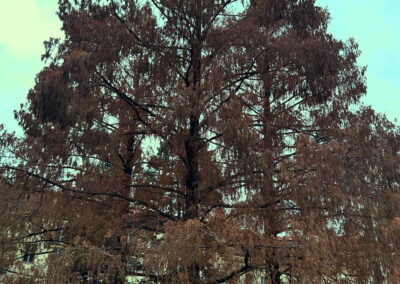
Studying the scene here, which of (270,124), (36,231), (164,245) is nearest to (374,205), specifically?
(270,124)

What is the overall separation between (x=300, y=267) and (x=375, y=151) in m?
2.03

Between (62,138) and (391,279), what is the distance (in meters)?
5.07

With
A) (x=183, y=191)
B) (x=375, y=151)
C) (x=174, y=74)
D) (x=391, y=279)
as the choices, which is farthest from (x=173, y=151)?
(x=391, y=279)

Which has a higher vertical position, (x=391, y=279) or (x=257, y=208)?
(x=257, y=208)

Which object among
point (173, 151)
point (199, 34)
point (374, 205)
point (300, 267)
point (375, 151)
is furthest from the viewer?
point (199, 34)

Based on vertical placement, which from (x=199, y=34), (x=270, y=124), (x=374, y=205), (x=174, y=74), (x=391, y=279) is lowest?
(x=391, y=279)

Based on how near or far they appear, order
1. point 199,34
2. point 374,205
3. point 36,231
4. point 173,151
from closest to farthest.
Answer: point 374,205 → point 173,151 → point 199,34 → point 36,231

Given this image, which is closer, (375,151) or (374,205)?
(374,205)

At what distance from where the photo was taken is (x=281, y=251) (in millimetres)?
4312

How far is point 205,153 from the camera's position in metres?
5.64

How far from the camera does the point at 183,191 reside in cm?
605

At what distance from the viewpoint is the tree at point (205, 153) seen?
14.7 ft

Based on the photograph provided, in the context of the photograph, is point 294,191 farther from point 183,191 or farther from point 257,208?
point 183,191

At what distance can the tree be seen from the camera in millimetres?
4484
